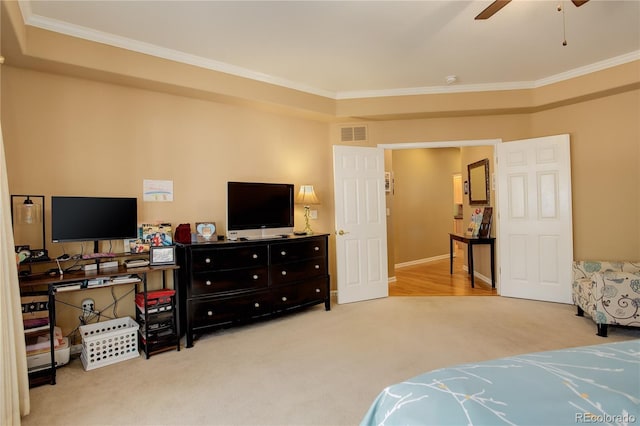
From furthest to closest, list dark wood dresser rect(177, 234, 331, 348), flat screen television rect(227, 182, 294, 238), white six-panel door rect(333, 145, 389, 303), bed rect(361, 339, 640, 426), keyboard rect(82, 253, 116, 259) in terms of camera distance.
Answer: white six-panel door rect(333, 145, 389, 303), flat screen television rect(227, 182, 294, 238), dark wood dresser rect(177, 234, 331, 348), keyboard rect(82, 253, 116, 259), bed rect(361, 339, 640, 426)

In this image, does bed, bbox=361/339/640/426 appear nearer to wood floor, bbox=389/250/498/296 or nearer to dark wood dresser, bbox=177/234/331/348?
dark wood dresser, bbox=177/234/331/348

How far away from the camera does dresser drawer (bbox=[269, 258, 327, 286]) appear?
12.3 ft

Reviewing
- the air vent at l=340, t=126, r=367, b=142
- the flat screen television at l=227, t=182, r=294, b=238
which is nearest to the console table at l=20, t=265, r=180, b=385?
the flat screen television at l=227, t=182, r=294, b=238

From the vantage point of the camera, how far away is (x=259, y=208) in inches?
153

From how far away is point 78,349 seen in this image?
10.0 ft

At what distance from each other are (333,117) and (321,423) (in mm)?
3668

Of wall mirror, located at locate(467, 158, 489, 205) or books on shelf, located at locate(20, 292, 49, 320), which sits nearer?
books on shelf, located at locate(20, 292, 49, 320)

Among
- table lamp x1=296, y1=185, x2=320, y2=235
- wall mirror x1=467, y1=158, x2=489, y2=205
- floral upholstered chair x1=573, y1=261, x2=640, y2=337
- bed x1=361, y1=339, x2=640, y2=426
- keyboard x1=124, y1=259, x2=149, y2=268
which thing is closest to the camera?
bed x1=361, y1=339, x2=640, y2=426

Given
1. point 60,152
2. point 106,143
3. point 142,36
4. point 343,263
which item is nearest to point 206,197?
point 106,143

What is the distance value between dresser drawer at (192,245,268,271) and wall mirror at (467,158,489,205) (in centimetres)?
403

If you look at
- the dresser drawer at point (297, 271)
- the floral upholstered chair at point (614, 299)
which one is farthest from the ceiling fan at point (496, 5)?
the dresser drawer at point (297, 271)

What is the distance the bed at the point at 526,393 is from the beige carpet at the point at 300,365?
1.18 meters

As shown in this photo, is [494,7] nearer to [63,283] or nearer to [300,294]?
[300,294]

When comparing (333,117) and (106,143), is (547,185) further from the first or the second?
(106,143)
